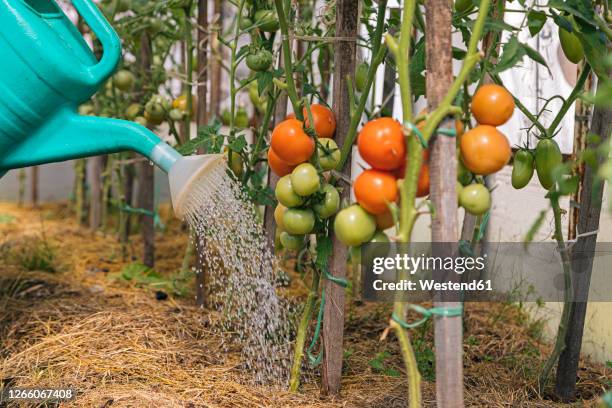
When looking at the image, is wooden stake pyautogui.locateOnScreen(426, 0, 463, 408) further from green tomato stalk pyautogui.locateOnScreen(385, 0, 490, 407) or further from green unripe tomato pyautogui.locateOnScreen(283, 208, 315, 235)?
green unripe tomato pyautogui.locateOnScreen(283, 208, 315, 235)

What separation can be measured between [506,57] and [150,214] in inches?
59.1

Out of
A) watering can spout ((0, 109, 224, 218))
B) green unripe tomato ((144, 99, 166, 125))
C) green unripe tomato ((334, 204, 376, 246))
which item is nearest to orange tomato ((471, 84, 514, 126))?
green unripe tomato ((334, 204, 376, 246))

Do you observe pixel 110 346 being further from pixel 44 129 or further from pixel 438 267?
pixel 438 267

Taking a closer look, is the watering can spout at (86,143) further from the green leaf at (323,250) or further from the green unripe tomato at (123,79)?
the green unripe tomato at (123,79)

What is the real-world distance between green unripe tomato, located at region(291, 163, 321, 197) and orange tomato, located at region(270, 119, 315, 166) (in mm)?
36

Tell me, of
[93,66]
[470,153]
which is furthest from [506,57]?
[93,66]

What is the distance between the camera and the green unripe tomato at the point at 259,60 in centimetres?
145

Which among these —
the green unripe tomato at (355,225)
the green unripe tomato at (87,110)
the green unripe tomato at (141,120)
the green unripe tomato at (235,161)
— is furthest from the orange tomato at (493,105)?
the green unripe tomato at (87,110)

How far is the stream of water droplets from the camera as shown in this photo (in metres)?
1.42

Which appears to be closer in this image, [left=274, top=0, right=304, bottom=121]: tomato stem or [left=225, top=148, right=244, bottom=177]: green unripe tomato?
[left=274, top=0, right=304, bottom=121]: tomato stem

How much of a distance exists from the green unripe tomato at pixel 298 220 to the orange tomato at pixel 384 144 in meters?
0.24

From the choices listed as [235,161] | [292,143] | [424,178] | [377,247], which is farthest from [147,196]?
[424,178]

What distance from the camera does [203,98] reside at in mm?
2057

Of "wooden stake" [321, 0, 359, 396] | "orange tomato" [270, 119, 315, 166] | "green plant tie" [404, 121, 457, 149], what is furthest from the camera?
"wooden stake" [321, 0, 359, 396]
